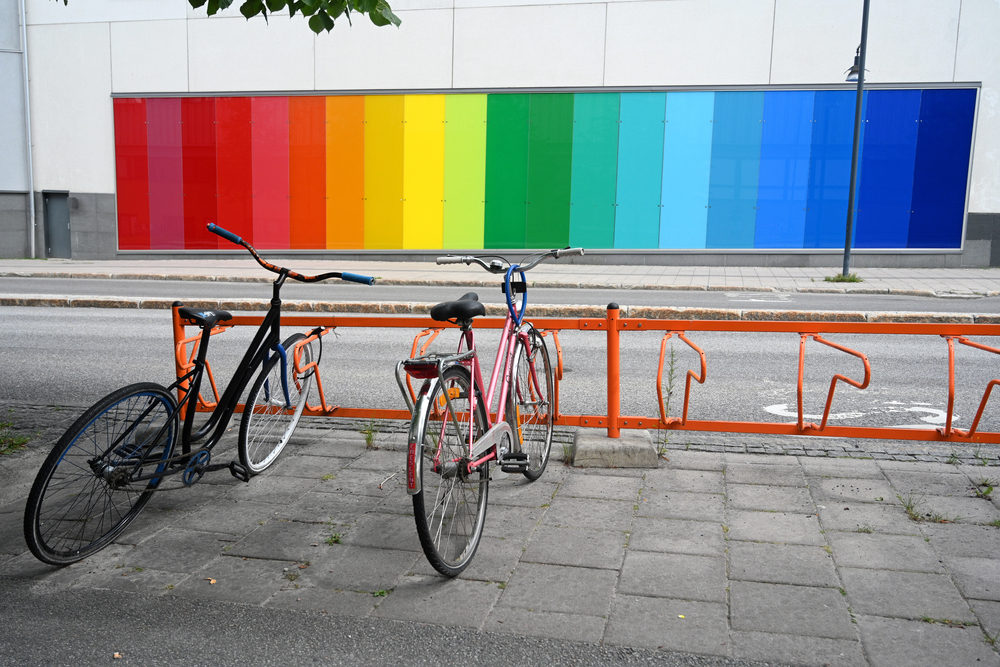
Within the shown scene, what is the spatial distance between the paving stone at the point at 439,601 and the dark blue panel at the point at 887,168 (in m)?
20.0

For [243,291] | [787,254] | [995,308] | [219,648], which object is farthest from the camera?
[787,254]

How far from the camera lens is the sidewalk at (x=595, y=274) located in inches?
666

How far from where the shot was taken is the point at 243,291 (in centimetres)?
1645

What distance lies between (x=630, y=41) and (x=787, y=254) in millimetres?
6679

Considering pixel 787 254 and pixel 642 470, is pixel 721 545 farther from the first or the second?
pixel 787 254

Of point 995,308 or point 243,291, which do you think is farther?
point 243,291

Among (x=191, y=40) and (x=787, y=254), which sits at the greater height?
(x=191, y=40)

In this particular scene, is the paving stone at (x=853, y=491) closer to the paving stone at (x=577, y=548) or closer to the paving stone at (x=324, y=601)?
the paving stone at (x=577, y=548)

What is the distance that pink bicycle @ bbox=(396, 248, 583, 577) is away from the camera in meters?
3.54

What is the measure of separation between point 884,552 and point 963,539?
480 millimetres

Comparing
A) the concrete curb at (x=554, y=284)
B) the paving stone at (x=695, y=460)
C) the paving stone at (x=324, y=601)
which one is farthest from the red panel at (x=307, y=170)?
the paving stone at (x=324, y=601)

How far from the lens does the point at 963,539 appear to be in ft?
13.6

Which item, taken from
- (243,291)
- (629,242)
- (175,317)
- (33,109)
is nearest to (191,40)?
(33,109)

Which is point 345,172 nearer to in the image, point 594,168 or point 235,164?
point 235,164
